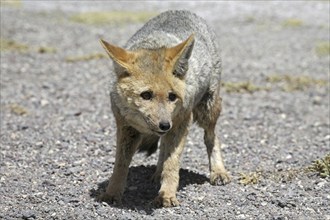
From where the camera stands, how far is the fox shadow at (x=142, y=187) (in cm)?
850

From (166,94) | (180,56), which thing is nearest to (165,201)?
(166,94)

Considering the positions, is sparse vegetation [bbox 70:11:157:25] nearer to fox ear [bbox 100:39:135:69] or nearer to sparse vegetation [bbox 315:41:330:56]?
sparse vegetation [bbox 315:41:330:56]

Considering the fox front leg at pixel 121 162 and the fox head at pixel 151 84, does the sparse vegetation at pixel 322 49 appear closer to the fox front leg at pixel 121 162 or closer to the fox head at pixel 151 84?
the fox front leg at pixel 121 162

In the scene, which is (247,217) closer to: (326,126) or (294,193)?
(294,193)

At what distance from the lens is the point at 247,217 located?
26.2 ft

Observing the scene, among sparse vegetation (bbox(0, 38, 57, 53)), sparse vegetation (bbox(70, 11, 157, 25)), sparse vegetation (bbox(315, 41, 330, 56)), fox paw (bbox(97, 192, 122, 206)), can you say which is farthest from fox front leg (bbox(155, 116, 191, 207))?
sparse vegetation (bbox(70, 11, 157, 25))

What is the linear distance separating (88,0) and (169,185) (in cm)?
3381

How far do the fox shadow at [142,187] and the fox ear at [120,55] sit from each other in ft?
5.90

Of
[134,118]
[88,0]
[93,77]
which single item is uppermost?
[134,118]

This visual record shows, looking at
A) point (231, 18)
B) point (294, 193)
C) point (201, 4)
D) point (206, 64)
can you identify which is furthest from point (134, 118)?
point (201, 4)

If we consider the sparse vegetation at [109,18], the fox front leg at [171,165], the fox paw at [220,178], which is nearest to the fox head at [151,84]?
the fox front leg at [171,165]

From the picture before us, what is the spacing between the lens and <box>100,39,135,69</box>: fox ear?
7773 mm

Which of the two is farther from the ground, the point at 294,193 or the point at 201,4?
the point at 294,193

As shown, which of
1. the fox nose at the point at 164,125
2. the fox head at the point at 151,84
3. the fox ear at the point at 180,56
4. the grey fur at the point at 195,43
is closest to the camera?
the fox nose at the point at 164,125
